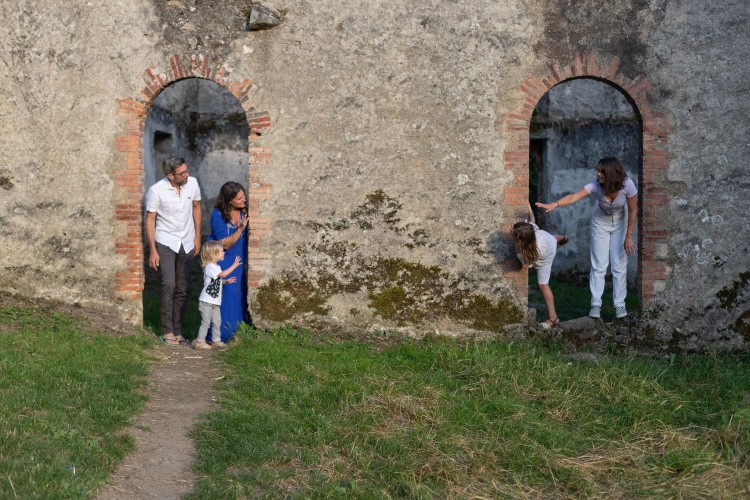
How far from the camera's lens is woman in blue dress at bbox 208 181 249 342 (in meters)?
8.34

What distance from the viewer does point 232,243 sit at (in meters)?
8.35

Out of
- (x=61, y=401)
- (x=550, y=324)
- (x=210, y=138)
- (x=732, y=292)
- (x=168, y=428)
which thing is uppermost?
(x=210, y=138)

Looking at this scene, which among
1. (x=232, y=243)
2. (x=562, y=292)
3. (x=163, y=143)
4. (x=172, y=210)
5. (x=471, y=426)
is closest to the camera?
(x=471, y=426)

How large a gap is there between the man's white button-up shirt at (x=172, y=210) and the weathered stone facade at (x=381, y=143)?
0.75ft

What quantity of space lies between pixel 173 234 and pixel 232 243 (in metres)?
0.60

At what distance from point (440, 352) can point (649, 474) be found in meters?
2.72

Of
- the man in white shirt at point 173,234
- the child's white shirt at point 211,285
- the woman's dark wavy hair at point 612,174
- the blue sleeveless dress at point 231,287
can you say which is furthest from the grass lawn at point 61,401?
the woman's dark wavy hair at point 612,174

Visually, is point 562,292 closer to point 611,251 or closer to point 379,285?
point 611,251

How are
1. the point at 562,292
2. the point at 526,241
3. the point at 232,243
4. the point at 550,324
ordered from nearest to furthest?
the point at 526,241 → the point at 550,324 → the point at 232,243 → the point at 562,292

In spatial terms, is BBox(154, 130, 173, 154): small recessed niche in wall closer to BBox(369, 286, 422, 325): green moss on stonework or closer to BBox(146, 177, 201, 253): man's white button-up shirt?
BBox(146, 177, 201, 253): man's white button-up shirt

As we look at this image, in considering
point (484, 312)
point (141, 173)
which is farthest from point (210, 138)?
point (484, 312)

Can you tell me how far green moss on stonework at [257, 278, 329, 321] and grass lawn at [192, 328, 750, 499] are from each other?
56cm

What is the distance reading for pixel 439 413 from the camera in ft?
19.3

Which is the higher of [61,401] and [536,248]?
[536,248]
